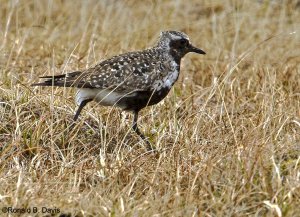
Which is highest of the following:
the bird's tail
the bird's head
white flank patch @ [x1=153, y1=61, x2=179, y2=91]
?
the bird's head

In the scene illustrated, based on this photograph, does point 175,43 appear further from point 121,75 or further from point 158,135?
point 158,135

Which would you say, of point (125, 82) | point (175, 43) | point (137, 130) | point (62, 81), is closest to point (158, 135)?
point (137, 130)

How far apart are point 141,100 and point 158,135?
1.14ft


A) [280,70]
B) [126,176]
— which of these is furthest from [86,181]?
[280,70]

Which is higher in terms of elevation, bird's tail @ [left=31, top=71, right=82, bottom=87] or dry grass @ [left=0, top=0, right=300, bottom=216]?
bird's tail @ [left=31, top=71, right=82, bottom=87]

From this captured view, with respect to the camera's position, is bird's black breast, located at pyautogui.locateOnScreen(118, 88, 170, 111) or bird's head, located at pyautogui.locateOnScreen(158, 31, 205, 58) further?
bird's head, located at pyautogui.locateOnScreen(158, 31, 205, 58)

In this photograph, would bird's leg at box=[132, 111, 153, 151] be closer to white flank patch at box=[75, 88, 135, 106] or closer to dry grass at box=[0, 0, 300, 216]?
dry grass at box=[0, 0, 300, 216]

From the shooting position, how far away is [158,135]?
7.03 meters

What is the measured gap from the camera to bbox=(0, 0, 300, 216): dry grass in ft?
18.1

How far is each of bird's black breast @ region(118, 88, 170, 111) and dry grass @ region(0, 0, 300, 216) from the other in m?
0.16

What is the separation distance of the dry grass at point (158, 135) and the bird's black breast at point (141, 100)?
16cm

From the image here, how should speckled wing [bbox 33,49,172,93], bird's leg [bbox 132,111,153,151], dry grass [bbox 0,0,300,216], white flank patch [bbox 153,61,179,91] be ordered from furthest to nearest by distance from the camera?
white flank patch [bbox 153,61,179,91], speckled wing [bbox 33,49,172,93], bird's leg [bbox 132,111,153,151], dry grass [bbox 0,0,300,216]

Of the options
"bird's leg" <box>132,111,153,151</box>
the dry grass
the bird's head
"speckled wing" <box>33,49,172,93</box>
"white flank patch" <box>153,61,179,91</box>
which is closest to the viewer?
the dry grass

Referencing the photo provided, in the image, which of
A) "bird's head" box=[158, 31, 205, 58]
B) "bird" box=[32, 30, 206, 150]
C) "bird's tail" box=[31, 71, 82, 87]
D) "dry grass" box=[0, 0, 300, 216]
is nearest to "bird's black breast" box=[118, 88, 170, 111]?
"bird" box=[32, 30, 206, 150]
